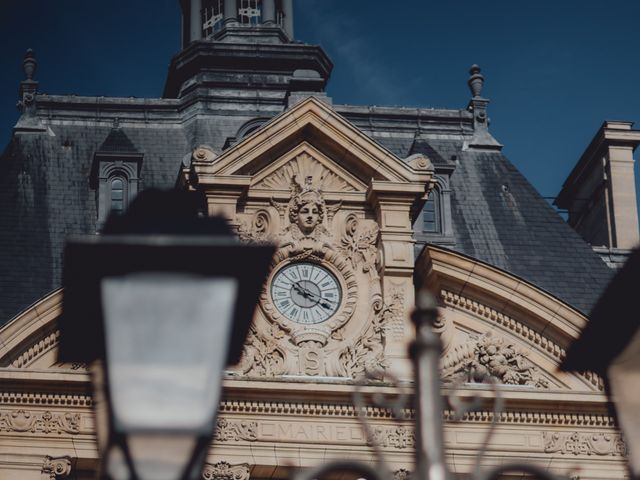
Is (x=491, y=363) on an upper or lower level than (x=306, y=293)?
lower

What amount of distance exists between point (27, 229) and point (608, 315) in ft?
68.4

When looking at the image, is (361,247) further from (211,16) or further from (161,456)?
(161,456)

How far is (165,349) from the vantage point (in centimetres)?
880

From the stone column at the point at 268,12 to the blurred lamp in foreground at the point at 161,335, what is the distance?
26.4 metres

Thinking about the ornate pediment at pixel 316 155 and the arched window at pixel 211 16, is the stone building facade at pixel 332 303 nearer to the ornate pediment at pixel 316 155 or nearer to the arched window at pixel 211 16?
the ornate pediment at pixel 316 155

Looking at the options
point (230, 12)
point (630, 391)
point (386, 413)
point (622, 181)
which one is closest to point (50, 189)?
point (230, 12)

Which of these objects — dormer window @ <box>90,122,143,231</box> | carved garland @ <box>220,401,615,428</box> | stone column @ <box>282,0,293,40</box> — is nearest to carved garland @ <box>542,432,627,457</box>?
carved garland @ <box>220,401,615,428</box>

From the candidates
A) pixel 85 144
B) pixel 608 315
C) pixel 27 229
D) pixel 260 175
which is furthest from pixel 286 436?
pixel 608 315

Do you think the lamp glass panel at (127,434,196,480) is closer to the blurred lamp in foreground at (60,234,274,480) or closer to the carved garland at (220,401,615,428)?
the blurred lamp in foreground at (60,234,274,480)

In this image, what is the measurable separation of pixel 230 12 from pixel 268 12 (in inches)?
30.3

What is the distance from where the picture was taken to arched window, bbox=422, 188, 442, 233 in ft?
100

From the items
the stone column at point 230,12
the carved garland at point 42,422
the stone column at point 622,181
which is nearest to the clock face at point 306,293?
the carved garland at point 42,422

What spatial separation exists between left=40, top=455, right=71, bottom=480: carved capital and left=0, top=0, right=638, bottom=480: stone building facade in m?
0.02

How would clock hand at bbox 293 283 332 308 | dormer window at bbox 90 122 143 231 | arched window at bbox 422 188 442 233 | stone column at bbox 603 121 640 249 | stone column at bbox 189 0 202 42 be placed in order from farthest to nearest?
stone column at bbox 189 0 202 42
stone column at bbox 603 121 640 249
arched window at bbox 422 188 442 233
dormer window at bbox 90 122 143 231
clock hand at bbox 293 283 332 308
